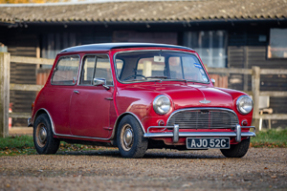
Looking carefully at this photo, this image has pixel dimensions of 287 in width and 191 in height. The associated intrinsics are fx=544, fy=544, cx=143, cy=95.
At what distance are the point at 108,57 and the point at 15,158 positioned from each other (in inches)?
76.2

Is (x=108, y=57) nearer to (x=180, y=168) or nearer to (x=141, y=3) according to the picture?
(x=180, y=168)

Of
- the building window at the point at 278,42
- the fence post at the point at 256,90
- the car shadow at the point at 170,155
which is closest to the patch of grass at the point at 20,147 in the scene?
the car shadow at the point at 170,155

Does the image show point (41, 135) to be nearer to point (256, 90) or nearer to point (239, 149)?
point (239, 149)

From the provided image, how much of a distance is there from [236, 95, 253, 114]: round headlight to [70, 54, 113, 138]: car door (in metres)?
1.75

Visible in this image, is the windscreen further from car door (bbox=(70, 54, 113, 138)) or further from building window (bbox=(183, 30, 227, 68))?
building window (bbox=(183, 30, 227, 68))

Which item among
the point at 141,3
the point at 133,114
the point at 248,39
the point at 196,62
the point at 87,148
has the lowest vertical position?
the point at 87,148

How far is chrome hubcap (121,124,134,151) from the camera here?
23.2 ft

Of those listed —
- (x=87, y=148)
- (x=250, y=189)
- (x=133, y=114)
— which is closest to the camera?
(x=250, y=189)

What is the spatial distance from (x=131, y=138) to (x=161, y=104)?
62cm

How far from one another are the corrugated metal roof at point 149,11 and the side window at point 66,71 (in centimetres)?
869

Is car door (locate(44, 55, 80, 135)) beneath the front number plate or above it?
above

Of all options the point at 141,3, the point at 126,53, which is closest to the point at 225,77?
the point at 141,3

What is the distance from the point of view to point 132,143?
707 centimetres

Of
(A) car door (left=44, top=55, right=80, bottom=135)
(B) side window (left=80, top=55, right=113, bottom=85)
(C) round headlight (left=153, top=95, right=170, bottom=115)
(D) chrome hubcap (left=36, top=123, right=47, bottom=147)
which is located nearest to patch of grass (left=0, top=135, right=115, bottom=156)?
(D) chrome hubcap (left=36, top=123, right=47, bottom=147)
